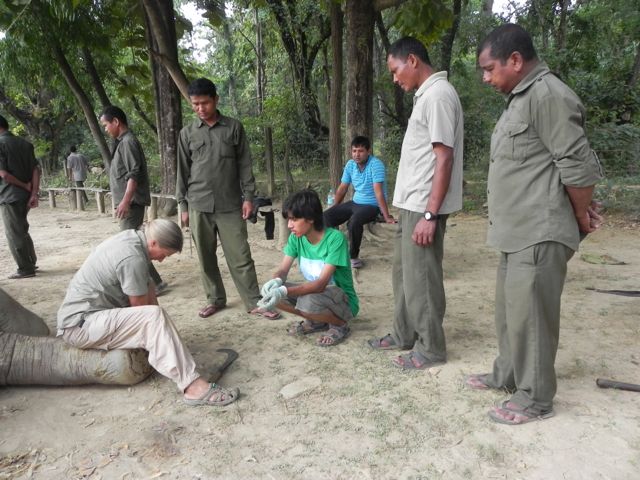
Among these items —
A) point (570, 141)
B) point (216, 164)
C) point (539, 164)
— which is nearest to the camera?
point (570, 141)

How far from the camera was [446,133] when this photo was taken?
8.11 feet

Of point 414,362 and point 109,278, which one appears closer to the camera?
point 109,278

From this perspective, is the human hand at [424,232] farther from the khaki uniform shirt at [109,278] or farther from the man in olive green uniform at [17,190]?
the man in olive green uniform at [17,190]

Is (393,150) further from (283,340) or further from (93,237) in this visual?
(283,340)

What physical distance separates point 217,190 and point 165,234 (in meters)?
1.15

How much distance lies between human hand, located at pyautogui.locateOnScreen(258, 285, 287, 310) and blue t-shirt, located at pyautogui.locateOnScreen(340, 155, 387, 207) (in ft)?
7.49

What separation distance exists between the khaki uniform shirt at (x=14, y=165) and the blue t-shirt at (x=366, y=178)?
3.38 metres

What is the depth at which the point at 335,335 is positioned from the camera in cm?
328

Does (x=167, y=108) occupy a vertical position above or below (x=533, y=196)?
above

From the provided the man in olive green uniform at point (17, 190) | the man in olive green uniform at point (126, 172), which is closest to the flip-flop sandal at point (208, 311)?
the man in olive green uniform at point (126, 172)

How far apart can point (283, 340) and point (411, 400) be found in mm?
1123

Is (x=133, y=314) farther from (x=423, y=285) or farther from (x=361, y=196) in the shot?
(x=361, y=196)

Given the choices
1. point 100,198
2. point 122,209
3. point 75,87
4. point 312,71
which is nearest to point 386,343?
point 122,209

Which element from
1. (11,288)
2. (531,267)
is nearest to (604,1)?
(531,267)
